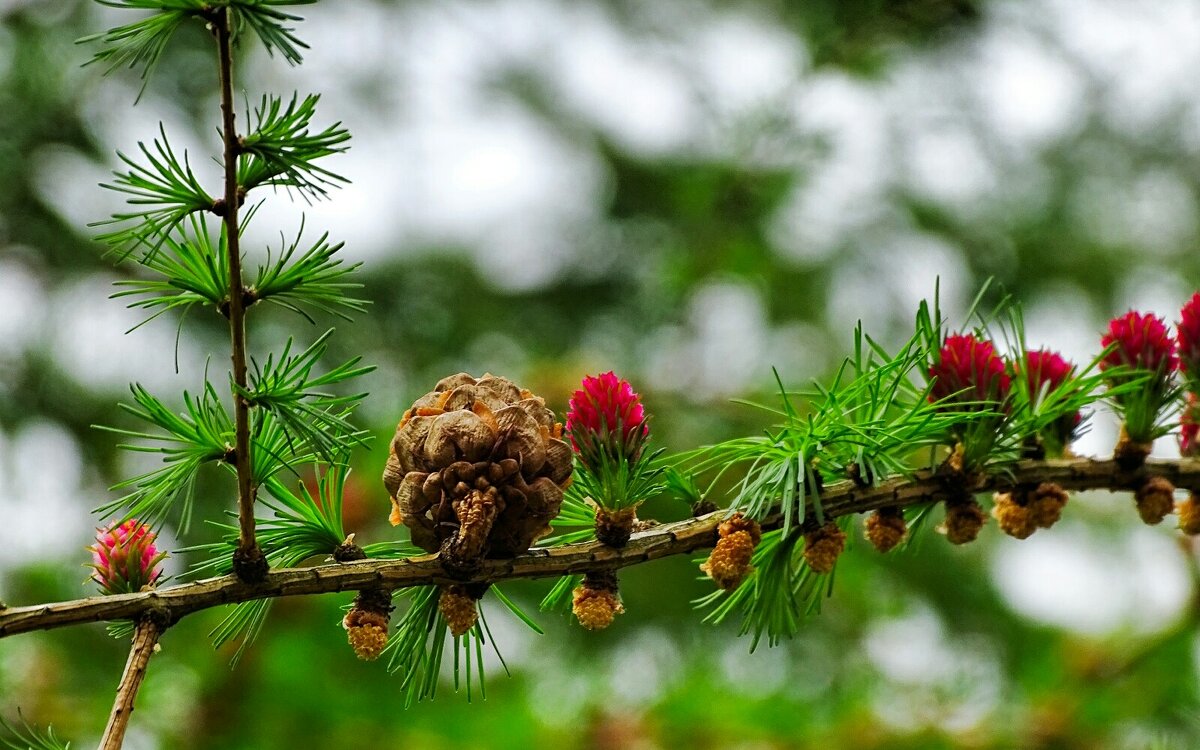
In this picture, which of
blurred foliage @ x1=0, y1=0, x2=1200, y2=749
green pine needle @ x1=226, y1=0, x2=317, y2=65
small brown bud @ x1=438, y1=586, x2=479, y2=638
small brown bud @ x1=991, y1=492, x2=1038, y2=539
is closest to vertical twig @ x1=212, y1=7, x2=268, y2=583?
green pine needle @ x1=226, y1=0, x2=317, y2=65

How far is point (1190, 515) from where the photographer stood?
2.76ft

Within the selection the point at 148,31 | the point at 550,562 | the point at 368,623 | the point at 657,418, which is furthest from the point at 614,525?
the point at 657,418

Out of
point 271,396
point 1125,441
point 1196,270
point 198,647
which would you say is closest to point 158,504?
point 271,396

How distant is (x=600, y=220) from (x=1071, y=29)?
1357 mm

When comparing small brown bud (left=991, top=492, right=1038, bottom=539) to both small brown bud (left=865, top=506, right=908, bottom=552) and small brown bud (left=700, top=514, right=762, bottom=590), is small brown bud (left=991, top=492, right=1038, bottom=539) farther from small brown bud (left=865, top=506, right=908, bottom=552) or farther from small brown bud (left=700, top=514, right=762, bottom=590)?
A: small brown bud (left=700, top=514, right=762, bottom=590)

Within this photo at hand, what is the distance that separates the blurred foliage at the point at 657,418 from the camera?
1828 millimetres

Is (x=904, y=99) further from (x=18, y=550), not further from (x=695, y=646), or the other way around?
(x=18, y=550)

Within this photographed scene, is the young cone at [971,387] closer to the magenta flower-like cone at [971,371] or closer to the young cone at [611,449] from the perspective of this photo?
the magenta flower-like cone at [971,371]

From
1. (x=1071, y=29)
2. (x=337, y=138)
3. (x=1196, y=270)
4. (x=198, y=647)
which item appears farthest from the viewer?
(x=1196, y=270)

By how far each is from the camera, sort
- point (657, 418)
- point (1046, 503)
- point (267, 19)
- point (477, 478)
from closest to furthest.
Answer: point (267, 19), point (477, 478), point (1046, 503), point (657, 418)

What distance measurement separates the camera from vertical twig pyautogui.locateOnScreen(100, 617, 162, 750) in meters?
0.58

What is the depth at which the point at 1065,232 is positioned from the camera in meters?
3.14

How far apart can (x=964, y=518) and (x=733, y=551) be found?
7.6 inches

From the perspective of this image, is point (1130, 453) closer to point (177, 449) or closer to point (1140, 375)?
point (1140, 375)
